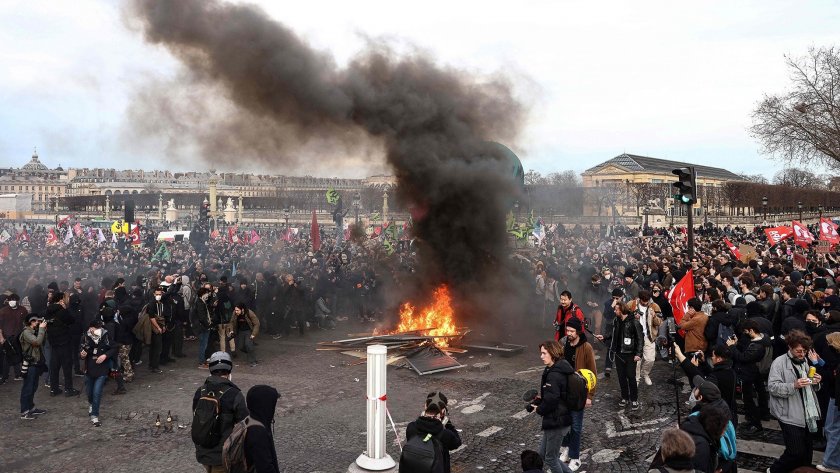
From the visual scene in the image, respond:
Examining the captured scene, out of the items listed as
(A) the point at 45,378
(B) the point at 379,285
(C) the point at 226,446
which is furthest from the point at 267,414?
(B) the point at 379,285

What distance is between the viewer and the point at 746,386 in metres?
7.72

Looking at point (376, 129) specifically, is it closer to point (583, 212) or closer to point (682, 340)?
point (682, 340)

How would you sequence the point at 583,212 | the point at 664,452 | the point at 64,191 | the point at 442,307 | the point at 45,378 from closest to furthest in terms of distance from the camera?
1. the point at 664,452
2. the point at 45,378
3. the point at 442,307
4. the point at 583,212
5. the point at 64,191

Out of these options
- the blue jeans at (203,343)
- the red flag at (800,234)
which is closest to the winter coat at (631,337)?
the blue jeans at (203,343)

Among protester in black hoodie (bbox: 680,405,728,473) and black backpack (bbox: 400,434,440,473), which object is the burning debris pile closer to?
black backpack (bbox: 400,434,440,473)

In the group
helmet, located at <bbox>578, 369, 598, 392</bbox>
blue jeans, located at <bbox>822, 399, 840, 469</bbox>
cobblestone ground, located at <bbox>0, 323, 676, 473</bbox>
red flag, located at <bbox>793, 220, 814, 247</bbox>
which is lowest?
cobblestone ground, located at <bbox>0, 323, 676, 473</bbox>

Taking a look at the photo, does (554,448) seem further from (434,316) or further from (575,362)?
(434,316)

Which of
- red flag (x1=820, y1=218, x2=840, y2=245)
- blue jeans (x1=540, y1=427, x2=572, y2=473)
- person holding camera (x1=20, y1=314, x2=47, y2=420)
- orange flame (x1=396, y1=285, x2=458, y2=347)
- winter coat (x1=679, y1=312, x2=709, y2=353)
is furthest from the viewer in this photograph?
red flag (x1=820, y1=218, x2=840, y2=245)

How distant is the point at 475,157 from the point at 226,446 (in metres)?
11.7

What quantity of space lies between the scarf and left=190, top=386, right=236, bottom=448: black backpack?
5557mm

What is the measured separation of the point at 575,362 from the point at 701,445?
10.0 ft

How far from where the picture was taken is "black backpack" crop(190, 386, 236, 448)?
15.6 ft

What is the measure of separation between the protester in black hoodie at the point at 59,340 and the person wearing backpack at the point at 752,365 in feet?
31.6

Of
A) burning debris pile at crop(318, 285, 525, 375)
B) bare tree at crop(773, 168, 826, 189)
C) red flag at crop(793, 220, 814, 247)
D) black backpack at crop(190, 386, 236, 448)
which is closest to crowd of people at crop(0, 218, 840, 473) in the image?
black backpack at crop(190, 386, 236, 448)
